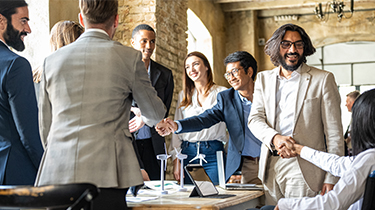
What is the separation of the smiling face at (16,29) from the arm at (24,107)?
14.6 inches

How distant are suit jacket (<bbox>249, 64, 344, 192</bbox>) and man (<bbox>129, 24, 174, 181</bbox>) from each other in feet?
3.52

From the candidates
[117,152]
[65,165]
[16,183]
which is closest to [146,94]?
[117,152]

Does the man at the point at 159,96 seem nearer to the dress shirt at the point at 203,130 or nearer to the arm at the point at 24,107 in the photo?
the dress shirt at the point at 203,130

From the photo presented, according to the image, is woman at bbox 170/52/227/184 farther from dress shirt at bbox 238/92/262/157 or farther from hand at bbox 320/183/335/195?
hand at bbox 320/183/335/195

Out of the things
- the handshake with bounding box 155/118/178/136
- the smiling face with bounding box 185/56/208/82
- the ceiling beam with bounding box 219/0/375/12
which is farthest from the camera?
the ceiling beam with bounding box 219/0/375/12

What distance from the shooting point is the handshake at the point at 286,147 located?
8.12 ft

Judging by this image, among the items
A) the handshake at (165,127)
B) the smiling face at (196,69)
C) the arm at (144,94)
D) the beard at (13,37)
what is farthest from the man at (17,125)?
the smiling face at (196,69)

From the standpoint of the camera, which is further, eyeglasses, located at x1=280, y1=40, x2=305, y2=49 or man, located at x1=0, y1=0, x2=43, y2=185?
eyeglasses, located at x1=280, y1=40, x2=305, y2=49

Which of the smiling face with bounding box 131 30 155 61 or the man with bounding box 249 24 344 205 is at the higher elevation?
the smiling face with bounding box 131 30 155 61

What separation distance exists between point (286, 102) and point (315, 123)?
22 cm

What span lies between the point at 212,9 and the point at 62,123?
9027 millimetres

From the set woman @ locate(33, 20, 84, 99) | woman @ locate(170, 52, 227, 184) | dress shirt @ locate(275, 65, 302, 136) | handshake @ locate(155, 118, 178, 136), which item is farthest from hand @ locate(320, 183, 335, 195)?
woman @ locate(33, 20, 84, 99)

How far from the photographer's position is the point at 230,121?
3385 mm

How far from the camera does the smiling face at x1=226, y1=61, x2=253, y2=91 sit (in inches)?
138
